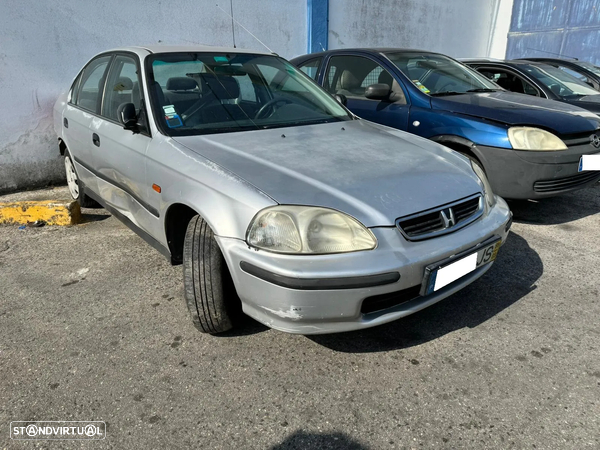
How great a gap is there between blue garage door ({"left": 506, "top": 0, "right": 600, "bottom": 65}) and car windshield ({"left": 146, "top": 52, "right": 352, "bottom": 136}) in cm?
1069

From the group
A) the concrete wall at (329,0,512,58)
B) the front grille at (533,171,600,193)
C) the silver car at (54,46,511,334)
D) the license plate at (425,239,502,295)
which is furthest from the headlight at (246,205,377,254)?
the concrete wall at (329,0,512,58)

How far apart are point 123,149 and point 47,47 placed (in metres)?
2.92

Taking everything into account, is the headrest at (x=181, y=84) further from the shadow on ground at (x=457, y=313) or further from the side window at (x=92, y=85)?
the shadow on ground at (x=457, y=313)

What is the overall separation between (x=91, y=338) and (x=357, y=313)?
143 cm

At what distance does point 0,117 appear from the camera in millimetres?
4723

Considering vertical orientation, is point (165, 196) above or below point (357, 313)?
above

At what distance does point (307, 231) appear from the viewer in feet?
6.21

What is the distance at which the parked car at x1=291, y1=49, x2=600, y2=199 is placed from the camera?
3633mm

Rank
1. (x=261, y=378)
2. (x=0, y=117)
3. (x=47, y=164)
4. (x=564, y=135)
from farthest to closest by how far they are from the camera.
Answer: (x=47, y=164) < (x=0, y=117) < (x=564, y=135) < (x=261, y=378)

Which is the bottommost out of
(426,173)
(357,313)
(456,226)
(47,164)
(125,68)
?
(47,164)

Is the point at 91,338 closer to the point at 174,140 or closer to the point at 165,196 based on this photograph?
the point at 165,196

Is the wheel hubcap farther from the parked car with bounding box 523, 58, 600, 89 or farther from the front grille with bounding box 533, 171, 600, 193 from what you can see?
the parked car with bounding box 523, 58, 600, 89

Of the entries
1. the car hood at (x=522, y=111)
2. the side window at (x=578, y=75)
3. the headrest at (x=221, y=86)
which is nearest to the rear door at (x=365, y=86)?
the car hood at (x=522, y=111)

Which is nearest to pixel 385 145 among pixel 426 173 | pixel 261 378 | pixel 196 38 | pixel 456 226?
pixel 426 173
